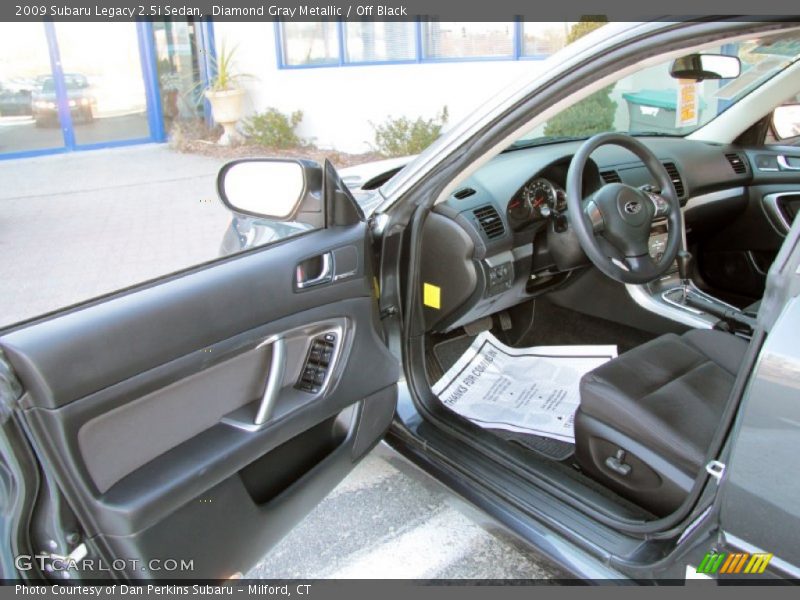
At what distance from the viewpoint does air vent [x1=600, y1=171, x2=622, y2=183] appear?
114 inches

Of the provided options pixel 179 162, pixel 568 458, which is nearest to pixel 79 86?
pixel 179 162

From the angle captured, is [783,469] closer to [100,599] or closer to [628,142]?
[100,599]

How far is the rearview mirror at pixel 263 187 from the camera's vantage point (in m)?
1.82

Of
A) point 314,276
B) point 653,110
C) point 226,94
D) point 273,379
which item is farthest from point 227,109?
point 273,379

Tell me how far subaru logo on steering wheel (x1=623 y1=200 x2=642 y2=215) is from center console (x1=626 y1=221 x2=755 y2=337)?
0.22 meters

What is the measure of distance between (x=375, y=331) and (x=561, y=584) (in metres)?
0.83

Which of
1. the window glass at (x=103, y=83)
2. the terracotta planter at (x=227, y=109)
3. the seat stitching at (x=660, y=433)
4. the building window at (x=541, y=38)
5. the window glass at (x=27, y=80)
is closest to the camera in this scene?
the seat stitching at (x=660, y=433)

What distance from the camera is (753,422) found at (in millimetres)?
1223

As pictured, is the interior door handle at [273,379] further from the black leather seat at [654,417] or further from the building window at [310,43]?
the building window at [310,43]

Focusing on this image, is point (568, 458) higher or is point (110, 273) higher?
point (110, 273)

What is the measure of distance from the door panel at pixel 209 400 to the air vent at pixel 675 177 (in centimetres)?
189

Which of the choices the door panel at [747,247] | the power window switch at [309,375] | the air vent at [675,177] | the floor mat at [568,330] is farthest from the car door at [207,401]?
the door panel at [747,247]

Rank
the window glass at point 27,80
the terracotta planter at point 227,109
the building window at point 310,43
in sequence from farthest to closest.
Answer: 1. the terracotta planter at point 227,109
2. the building window at point 310,43
3. the window glass at point 27,80

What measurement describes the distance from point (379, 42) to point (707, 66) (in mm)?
6995
